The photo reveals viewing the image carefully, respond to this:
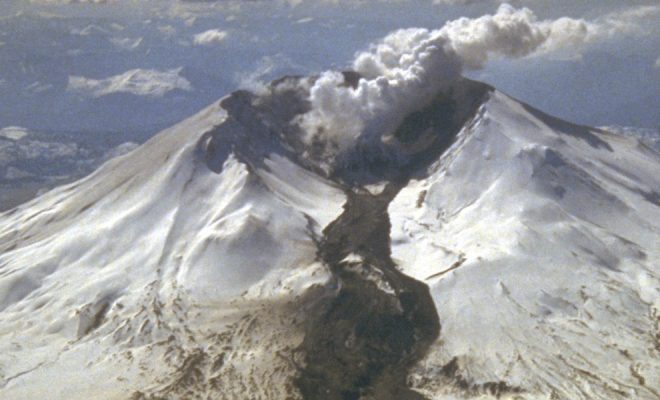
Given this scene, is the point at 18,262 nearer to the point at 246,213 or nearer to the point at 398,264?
the point at 246,213

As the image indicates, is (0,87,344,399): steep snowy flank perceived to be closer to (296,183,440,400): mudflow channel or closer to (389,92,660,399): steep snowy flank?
(296,183,440,400): mudflow channel

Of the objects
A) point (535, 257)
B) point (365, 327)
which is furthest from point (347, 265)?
point (535, 257)

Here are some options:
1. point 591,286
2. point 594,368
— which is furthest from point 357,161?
point 594,368

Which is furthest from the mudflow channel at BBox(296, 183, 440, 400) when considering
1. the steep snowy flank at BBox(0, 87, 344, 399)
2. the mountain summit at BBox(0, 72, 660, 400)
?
the steep snowy flank at BBox(0, 87, 344, 399)

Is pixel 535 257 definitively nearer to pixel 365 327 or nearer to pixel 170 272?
pixel 365 327

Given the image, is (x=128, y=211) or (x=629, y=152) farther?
(x=629, y=152)

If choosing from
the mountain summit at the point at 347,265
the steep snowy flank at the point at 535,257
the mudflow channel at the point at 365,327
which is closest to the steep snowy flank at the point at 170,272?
the mountain summit at the point at 347,265

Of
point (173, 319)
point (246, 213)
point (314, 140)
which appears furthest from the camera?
point (314, 140)
